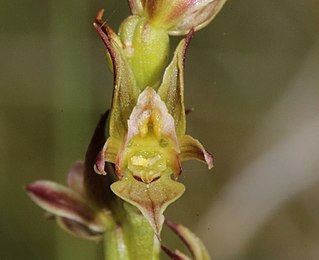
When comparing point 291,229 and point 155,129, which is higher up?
point 155,129

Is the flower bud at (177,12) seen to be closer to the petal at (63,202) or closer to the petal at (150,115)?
the petal at (150,115)

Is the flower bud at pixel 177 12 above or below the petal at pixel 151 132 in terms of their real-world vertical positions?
above

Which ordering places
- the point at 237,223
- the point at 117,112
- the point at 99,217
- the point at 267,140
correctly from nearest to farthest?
the point at 117,112
the point at 99,217
the point at 237,223
the point at 267,140

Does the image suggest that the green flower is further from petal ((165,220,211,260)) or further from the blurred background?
the blurred background

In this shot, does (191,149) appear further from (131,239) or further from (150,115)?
(131,239)

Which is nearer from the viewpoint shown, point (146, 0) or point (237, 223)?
point (146, 0)

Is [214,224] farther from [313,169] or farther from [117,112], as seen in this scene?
[117,112]

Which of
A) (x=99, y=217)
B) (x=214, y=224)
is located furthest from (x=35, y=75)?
(x=99, y=217)

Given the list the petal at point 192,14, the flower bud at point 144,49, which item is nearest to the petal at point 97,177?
the flower bud at point 144,49
